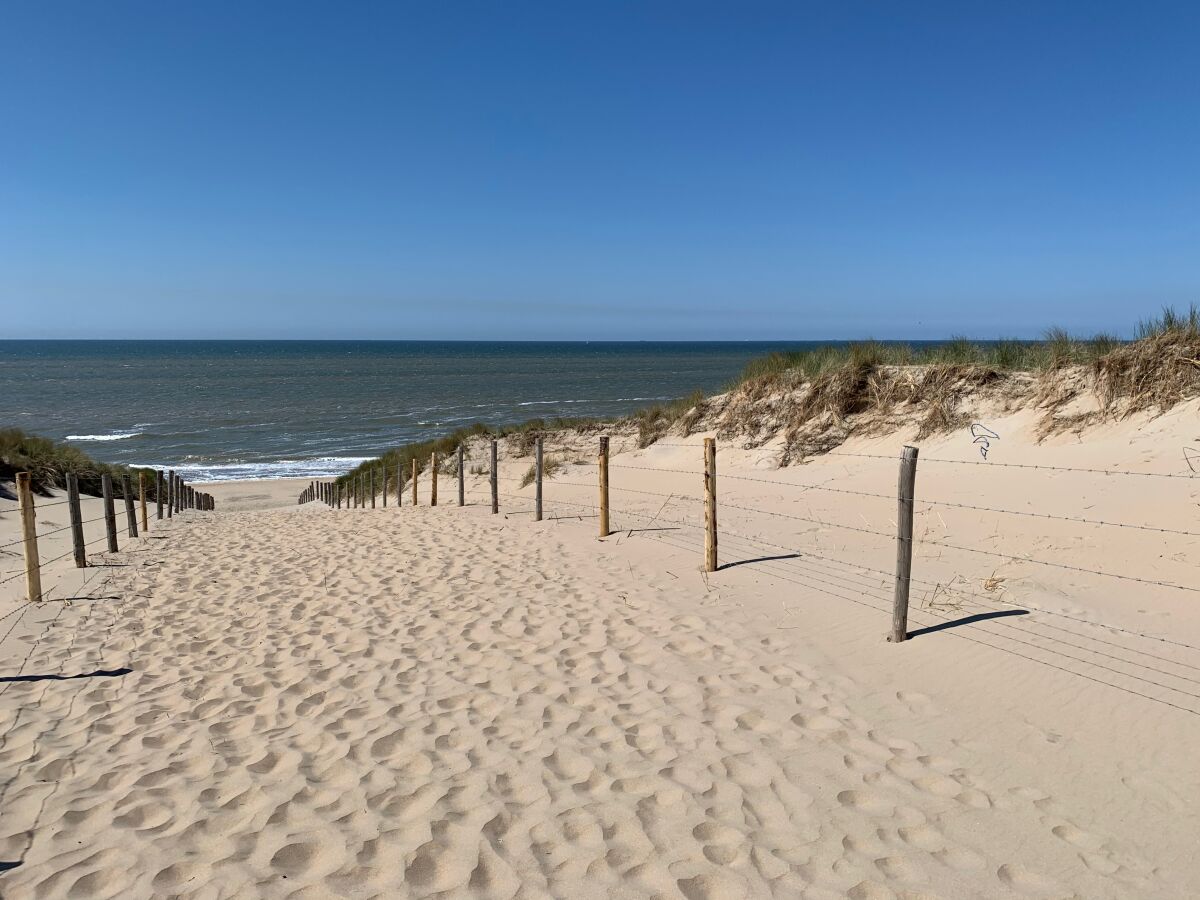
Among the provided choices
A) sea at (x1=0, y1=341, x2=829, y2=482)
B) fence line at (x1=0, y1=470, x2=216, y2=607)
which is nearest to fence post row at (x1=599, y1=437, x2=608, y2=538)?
fence line at (x1=0, y1=470, x2=216, y2=607)

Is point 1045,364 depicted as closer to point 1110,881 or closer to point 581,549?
point 581,549

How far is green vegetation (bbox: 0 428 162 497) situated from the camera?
16734mm

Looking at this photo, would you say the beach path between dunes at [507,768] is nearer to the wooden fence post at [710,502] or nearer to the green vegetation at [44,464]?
the wooden fence post at [710,502]

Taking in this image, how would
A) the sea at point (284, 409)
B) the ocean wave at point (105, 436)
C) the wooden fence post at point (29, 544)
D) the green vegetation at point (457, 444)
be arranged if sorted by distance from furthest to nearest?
the ocean wave at point (105, 436) < the sea at point (284, 409) < the green vegetation at point (457, 444) < the wooden fence post at point (29, 544)

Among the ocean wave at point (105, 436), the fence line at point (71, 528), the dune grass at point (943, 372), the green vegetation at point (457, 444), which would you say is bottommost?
the ocean wave at point (105, 436)

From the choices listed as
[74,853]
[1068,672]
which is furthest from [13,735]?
[1068,672]

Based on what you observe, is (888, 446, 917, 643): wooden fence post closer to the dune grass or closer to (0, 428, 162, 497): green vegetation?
the dune grass

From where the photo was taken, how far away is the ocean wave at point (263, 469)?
97.2 feet

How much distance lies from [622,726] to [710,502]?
11.5 feet

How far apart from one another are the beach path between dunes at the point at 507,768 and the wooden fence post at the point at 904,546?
11.6 inches

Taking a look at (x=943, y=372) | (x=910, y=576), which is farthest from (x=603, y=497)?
(x=943, y=372)

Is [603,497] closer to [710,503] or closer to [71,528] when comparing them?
[710,503]

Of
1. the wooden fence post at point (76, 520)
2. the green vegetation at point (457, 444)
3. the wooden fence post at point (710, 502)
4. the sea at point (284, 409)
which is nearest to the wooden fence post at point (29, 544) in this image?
the wooden fence post at point (76, 520)

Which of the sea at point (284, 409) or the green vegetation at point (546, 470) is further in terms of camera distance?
the sea at point (284, 409)
